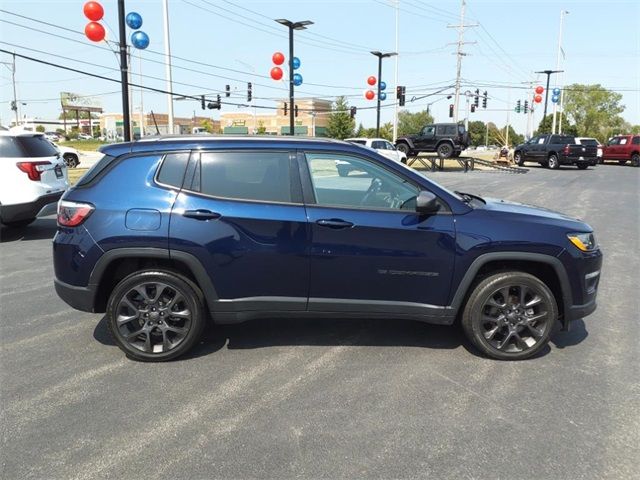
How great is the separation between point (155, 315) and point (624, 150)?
36.9 metres

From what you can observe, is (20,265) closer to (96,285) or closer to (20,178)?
(20,178)

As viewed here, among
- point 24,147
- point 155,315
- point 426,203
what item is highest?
point 24,147

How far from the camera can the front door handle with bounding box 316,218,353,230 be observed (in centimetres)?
380

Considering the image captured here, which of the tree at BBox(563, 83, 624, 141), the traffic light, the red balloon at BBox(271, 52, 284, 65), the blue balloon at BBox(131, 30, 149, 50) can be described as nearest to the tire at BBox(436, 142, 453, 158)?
the traffic light

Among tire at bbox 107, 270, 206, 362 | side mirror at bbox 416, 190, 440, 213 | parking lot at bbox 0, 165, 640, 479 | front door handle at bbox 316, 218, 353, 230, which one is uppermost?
side mirror at bbox 416, 190, 440, 213

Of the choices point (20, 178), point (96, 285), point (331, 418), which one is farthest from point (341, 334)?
point (20, 178)

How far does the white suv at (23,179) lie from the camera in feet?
26.4

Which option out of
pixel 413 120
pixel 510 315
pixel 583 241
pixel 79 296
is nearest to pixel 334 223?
pixel 510 315

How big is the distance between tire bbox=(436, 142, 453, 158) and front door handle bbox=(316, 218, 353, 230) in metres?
27.1

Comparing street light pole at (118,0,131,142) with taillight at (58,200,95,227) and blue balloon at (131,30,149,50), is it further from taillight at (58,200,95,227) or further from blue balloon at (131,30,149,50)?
taillight at (58,200,95,227)

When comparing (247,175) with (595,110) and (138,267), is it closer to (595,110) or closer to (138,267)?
(138,267)

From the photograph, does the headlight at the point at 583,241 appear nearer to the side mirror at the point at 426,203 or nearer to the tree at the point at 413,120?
the side mirror at the point at 426,203

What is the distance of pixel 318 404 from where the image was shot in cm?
335

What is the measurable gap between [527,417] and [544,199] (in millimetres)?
12689
